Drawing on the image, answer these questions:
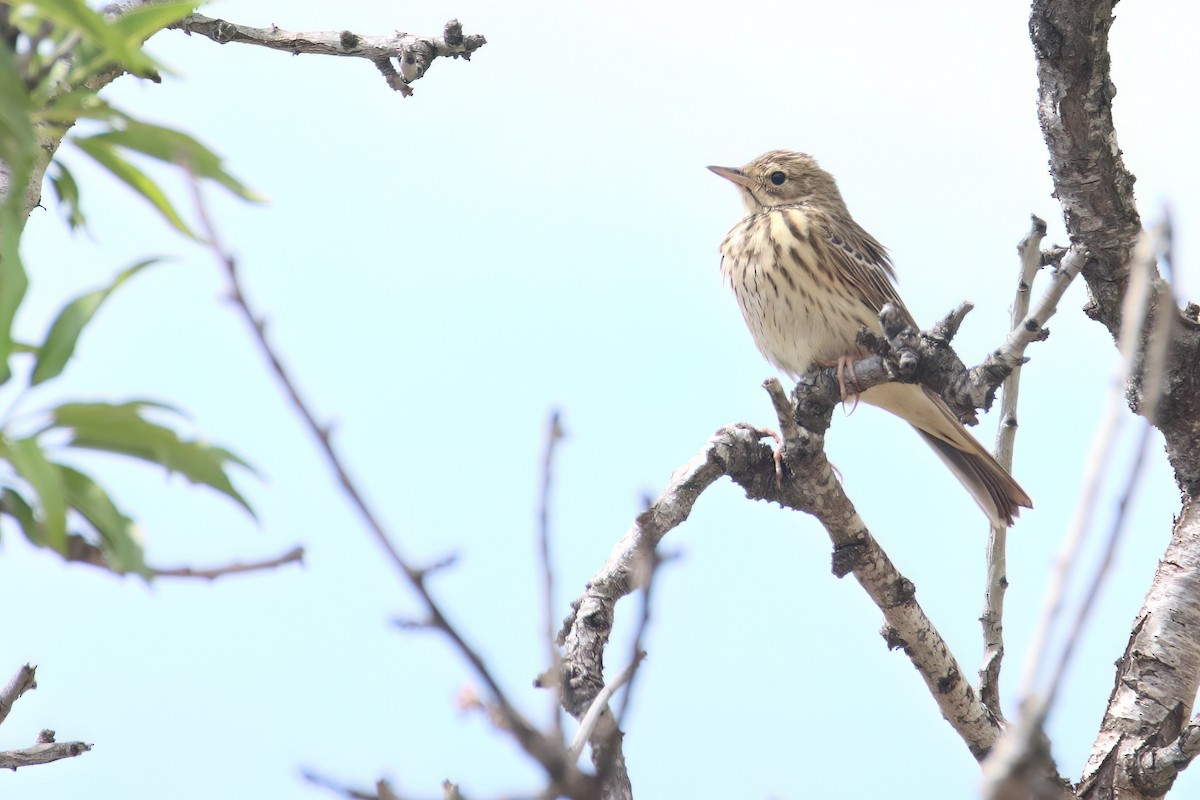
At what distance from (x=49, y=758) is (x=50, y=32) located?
9.36 ft

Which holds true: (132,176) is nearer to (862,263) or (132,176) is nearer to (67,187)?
(67,187)

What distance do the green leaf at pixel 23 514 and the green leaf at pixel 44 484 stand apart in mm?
Result: 165

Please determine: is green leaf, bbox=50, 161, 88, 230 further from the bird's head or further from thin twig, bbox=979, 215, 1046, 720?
the bird's head

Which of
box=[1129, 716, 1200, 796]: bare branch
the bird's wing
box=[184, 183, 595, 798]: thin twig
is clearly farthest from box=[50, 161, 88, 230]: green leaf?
the bird's wing

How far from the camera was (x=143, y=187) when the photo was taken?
2.12m

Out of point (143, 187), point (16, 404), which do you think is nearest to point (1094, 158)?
point (143, 187)

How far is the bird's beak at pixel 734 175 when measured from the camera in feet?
26.5

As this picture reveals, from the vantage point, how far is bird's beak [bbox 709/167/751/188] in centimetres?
809

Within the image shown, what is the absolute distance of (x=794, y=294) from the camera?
675 cm

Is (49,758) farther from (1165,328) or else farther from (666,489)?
(1165,328)

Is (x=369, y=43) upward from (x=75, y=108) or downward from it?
upward

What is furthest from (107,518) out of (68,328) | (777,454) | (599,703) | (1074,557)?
(777,454)

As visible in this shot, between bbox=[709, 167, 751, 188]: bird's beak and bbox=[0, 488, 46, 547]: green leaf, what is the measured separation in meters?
6.55

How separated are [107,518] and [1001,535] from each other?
15.6 ft
